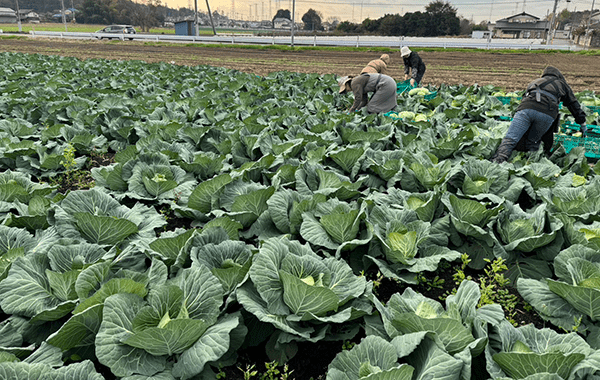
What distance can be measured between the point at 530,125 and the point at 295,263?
15.6 feet

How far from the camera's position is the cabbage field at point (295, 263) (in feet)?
6.51

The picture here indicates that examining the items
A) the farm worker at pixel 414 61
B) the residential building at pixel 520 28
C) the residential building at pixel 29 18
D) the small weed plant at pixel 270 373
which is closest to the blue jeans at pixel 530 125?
the small weed plant at pixel 270 373

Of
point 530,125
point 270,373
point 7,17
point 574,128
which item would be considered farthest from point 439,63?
point 7,17

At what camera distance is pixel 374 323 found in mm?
2377

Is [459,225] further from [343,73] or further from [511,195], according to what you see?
[343,73]

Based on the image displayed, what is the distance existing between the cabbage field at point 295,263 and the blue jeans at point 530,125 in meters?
0.30

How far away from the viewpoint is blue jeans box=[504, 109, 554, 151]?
218 inches

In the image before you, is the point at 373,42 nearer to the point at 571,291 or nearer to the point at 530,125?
the point at 530,125

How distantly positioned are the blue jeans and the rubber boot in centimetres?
3

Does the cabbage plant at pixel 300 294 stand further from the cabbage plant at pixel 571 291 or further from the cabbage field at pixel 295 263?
the cabbage plant at pixel 571 291

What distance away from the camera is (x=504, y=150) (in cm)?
562

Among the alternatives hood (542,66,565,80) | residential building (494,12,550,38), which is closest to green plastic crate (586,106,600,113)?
hood (542,66,565,80)

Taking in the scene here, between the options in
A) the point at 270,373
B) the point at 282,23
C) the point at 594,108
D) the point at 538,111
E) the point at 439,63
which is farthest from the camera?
the point at 282,23

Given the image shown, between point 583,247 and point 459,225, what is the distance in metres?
0.87
